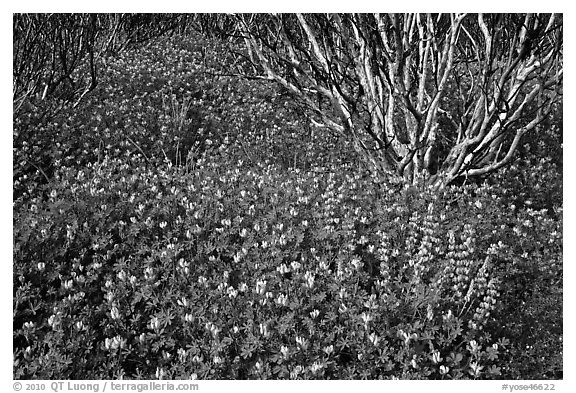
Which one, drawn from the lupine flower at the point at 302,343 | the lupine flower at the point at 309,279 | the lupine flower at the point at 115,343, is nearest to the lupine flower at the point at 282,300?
the lupine flower at the point at 309,279

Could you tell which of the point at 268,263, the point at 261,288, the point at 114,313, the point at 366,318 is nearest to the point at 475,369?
the point at 366,318

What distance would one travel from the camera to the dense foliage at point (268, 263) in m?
2.94

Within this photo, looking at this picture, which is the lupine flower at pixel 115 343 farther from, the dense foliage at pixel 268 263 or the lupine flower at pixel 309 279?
the lupine flower at pixel 309 279

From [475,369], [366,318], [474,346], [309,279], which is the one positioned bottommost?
[475,369]

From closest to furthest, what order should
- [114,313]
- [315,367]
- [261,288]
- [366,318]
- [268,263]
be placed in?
1. [315,367]
2. [366,318]
3. [114,313]
4. [261,288]
5. [268,263]

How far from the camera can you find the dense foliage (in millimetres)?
2938

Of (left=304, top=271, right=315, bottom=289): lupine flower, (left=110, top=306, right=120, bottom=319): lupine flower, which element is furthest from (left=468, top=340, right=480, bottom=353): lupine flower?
(left=110, top=306, right=120, bottom=319): lupine flower

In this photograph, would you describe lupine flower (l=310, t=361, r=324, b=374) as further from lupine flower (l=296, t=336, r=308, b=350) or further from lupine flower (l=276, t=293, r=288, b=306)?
lupine flower (l=276, t=293, r=288, b=306)

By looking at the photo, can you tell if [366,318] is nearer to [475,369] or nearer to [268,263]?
[475,369]

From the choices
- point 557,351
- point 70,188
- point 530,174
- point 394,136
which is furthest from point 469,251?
point 70,188

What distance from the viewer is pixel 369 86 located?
17.0 feet

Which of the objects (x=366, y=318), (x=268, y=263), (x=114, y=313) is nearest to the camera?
(x=366, y=318)

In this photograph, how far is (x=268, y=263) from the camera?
11.9 feet
